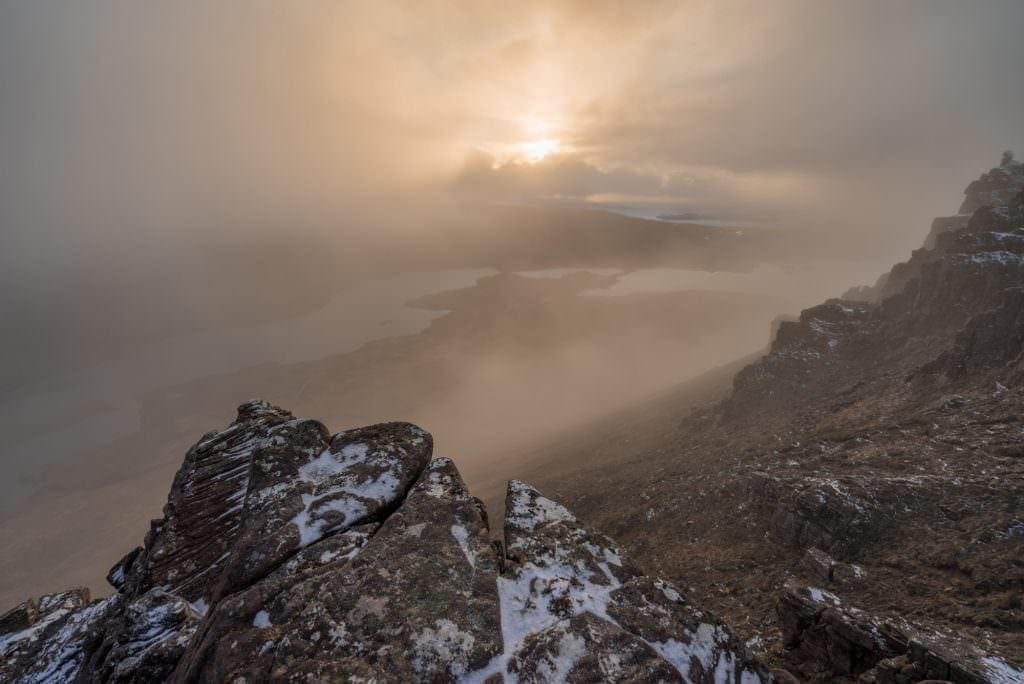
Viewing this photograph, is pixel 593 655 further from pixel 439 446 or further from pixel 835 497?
pixel 439 446

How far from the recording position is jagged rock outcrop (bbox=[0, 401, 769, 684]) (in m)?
8.85

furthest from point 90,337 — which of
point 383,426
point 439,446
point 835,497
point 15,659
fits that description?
point 835,497

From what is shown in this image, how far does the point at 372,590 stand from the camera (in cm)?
985

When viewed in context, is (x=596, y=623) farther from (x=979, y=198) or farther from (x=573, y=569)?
(x=979, y=198)

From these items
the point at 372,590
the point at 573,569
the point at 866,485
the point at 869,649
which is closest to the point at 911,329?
the point at 866,485

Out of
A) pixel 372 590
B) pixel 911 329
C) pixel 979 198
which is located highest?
pixel 979 198

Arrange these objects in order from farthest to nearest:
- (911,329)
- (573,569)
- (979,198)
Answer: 1. (979,198)
2. (911,329)
3. (573,569)

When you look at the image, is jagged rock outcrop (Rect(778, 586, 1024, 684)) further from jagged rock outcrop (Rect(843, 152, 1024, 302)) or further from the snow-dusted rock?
jagged rock outcrop (Rect(843, 152, 1024, 302))

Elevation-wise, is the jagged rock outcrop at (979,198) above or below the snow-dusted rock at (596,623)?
above

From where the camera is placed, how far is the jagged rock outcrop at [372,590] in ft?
29.0

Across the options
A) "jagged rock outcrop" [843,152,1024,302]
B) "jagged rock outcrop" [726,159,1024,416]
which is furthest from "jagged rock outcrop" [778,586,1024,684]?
"jagged rock outcrop" [843,152,1024,302]

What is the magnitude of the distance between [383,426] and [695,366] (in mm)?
190504

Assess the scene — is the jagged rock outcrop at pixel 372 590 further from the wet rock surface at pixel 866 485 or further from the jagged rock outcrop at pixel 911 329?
the jagged rock outcrop at pixel 911 329

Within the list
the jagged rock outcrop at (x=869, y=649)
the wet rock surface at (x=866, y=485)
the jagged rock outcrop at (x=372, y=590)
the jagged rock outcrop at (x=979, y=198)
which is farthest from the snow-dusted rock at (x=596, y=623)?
the jagged rock outcrop at (x=979, y=198)
